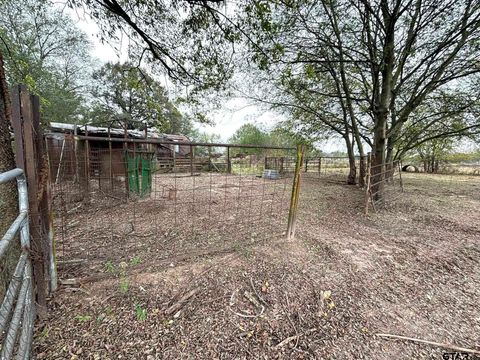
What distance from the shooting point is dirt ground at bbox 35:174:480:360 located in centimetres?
148

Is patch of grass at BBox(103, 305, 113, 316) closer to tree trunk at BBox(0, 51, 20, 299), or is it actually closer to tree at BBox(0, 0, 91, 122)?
tree trunk at BBox(0, 51, 20, 299)

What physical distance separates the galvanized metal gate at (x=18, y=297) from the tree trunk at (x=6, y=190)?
31 cm

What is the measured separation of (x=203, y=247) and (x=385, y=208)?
518 centimetres

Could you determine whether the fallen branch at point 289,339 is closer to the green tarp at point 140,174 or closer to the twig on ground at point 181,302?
the twig on ground at point 181,302

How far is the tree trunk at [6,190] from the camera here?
1375 millimetres

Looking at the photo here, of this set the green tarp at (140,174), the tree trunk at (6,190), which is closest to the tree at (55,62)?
the green tarp at (140,174)

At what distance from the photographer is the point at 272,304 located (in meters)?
1.89

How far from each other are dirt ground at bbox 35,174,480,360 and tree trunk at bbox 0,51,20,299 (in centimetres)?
55

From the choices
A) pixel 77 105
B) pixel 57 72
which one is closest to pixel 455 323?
pixel 57 72

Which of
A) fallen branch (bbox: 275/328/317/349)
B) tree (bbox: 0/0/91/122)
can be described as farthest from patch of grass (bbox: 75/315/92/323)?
tree (bbox: 0/0/91/122)

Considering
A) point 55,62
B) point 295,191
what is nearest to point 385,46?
point 295,191

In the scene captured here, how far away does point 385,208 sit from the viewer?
5.44 metres

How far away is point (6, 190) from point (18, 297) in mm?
838

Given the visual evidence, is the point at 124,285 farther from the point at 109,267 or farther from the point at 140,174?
the point at 140,174
